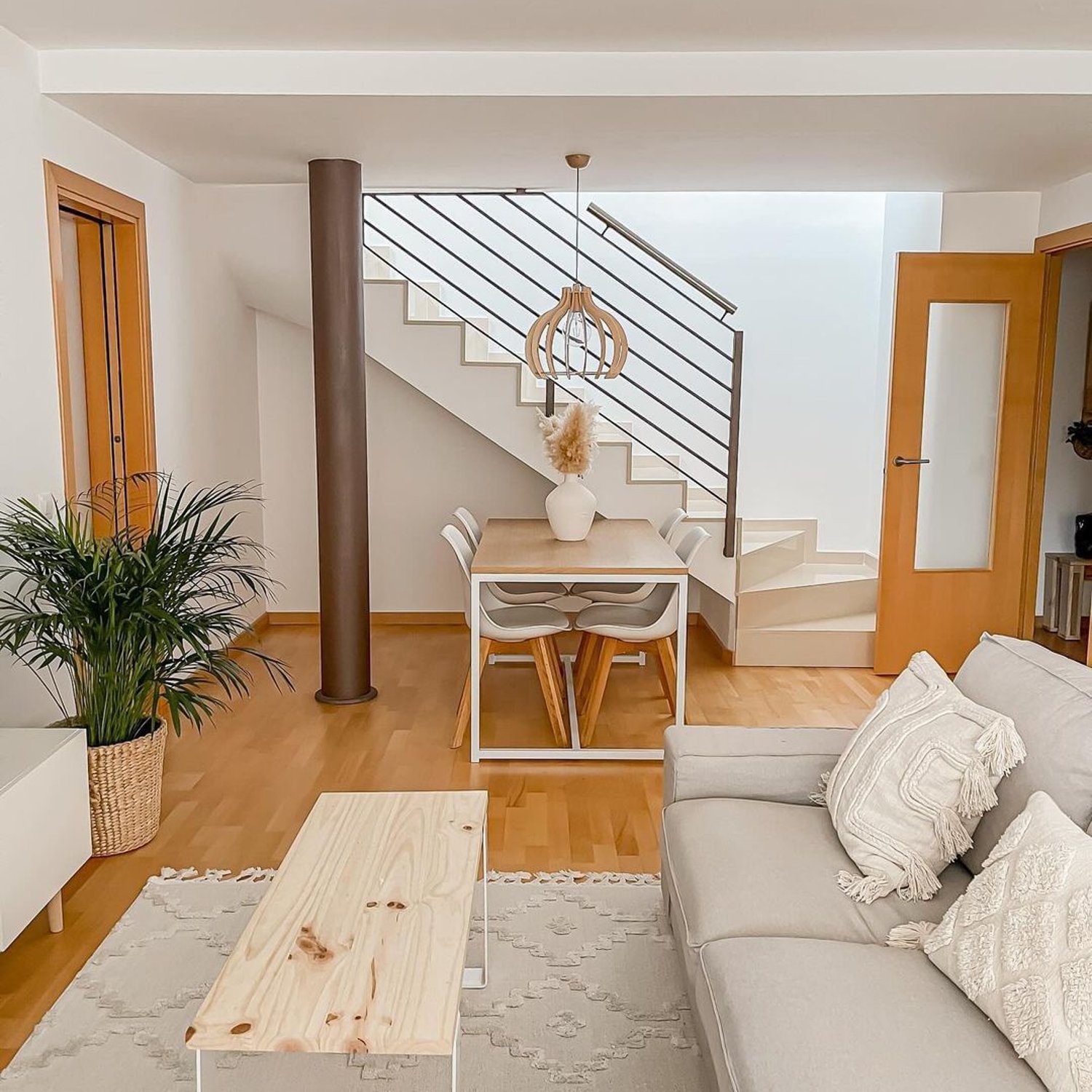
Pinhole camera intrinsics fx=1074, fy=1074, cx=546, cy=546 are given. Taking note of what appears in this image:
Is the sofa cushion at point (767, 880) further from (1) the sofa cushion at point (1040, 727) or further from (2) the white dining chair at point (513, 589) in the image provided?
(2) the white dining chair at point (513, 589)

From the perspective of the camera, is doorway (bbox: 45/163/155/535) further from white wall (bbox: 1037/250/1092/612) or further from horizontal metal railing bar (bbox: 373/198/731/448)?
white wall (bbox: 1037/250/1092/612)

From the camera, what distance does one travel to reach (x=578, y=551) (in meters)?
4.45

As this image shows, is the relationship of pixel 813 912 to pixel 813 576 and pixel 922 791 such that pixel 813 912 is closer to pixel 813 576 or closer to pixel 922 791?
pixel 922 791

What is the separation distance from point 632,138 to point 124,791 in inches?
120

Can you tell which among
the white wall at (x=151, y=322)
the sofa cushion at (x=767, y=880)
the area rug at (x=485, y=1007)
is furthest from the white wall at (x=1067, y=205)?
the white wall at (x=151, y=322)

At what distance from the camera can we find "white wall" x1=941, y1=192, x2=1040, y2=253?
208 inches

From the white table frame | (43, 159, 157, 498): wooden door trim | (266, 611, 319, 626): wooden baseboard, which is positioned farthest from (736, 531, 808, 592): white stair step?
(43, 159, 157, 498): wooden door trim

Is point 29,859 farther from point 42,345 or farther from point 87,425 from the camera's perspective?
point 87,425

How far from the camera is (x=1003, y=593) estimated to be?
17.6ft

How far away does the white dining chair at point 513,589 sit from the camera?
5.05m

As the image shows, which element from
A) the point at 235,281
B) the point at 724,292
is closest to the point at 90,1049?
the point at 235,281

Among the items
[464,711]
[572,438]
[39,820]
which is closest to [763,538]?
[572,438]

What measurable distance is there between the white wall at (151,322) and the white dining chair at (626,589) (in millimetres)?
1971

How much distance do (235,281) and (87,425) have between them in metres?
1.48
